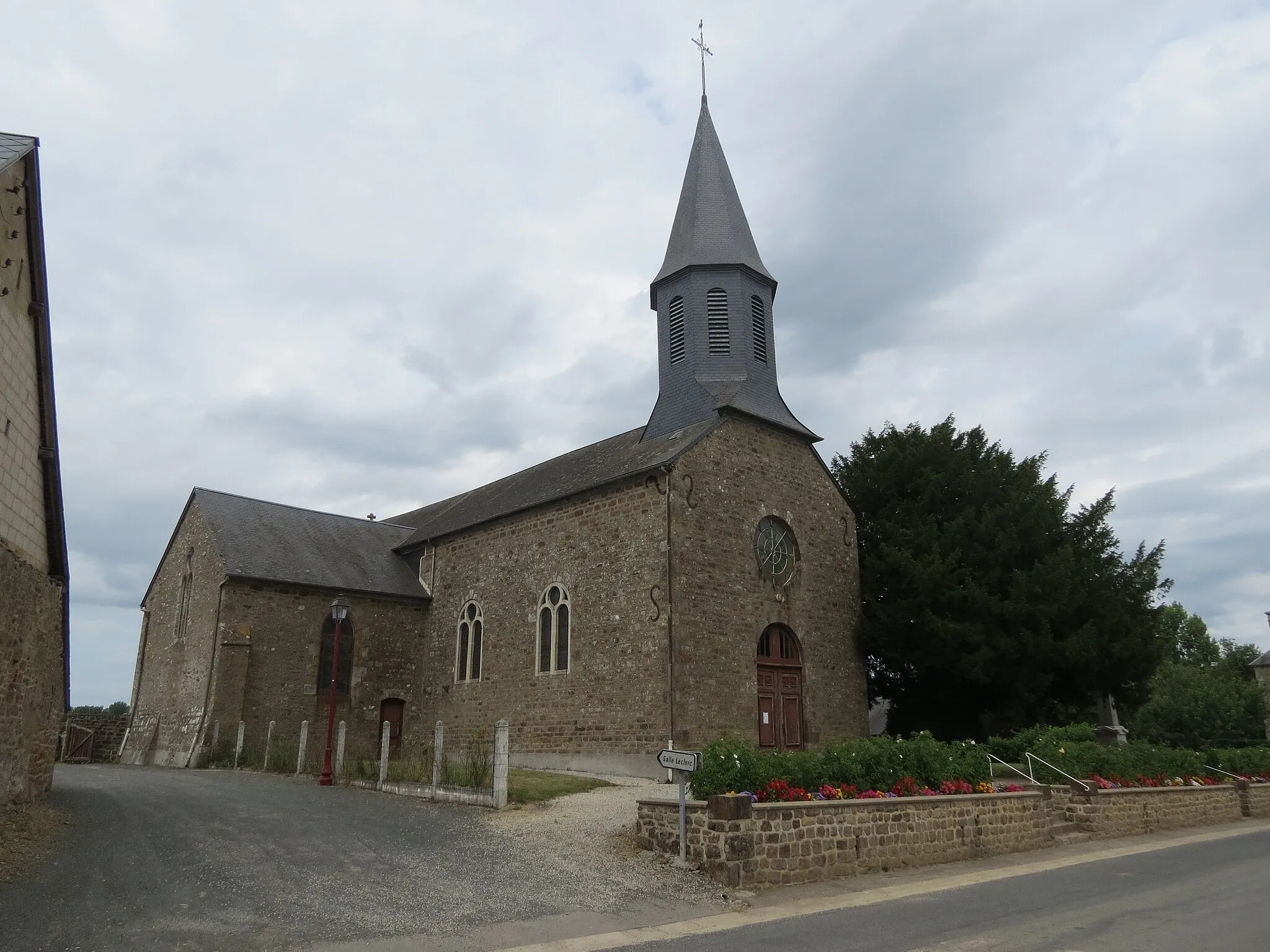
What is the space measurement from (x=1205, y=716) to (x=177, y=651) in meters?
40.2

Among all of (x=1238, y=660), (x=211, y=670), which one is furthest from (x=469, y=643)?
(x=1238, y=660)

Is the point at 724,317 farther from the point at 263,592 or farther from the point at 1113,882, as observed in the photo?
the point at 1113,882

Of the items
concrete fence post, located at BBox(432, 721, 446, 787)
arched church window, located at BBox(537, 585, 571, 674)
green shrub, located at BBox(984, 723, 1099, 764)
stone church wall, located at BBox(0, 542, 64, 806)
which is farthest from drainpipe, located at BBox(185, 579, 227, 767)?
green shrub, located at BBox(984, 723, 1099, 764)

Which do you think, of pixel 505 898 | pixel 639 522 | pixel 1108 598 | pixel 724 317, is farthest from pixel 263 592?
pixel 1108 598

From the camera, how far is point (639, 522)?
66.4ft

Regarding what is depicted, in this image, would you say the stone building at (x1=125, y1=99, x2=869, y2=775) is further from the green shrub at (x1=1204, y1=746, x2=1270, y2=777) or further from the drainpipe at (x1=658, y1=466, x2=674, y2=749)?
the green shrub at (x1=1204, y1=746, x2=1270, y2=777)

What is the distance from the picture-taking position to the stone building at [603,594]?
778 inches

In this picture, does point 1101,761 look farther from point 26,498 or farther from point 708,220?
point 26,498

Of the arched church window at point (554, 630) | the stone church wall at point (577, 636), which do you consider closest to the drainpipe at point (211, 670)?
the stone church wall at point (577, 636)

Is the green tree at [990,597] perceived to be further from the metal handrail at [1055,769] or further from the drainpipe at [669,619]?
the drainpipe at [669,619]

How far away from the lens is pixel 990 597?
851 inches

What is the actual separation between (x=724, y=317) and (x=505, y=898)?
18163 mm

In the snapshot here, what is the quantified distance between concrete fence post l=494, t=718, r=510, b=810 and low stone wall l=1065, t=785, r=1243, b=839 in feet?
32.1

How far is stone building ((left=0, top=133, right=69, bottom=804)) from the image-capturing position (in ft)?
36.3
